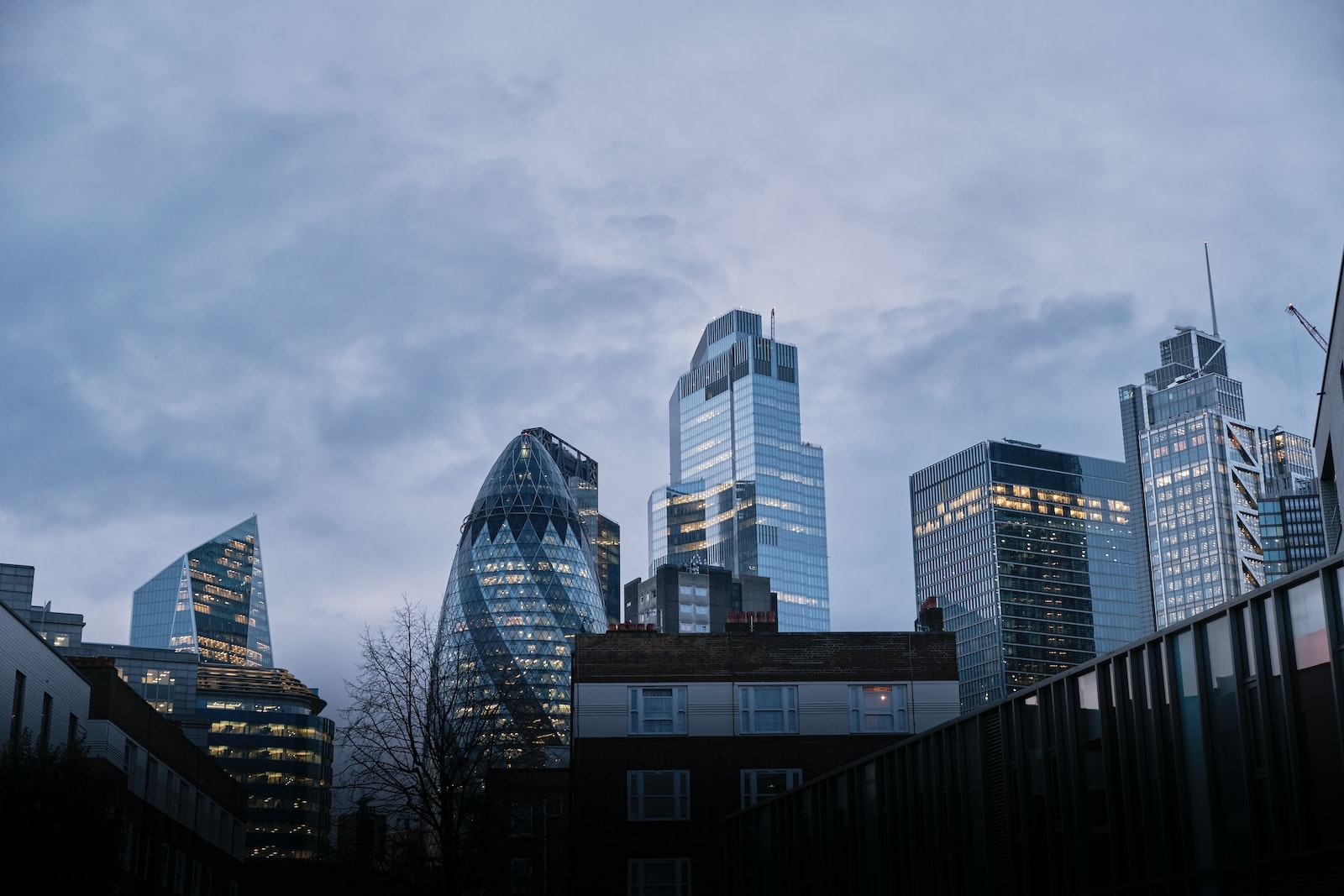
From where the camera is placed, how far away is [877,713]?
54.8m

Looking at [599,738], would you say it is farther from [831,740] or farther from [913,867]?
[913,867]

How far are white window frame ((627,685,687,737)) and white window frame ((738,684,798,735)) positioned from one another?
213cm

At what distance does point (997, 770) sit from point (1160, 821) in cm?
673

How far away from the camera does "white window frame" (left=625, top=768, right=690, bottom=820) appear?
2089 inches

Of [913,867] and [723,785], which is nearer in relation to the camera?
[913,867]

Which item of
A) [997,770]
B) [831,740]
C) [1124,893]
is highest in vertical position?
[831,740]

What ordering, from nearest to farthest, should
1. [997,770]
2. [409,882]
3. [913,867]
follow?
[997,770], [913,867], [409,882]

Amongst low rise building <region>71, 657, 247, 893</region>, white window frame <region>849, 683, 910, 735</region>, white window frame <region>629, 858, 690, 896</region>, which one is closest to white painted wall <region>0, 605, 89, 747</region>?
low rise building <region>71, 657, 247, 893</region>

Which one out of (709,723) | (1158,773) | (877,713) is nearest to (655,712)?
(709,723)

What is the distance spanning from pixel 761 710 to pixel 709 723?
77.5 inches

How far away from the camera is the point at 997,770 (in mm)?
29781

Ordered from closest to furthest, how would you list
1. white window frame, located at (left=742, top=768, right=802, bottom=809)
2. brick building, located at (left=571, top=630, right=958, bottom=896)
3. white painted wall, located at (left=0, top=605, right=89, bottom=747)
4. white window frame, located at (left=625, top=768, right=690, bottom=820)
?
white painted wall, located at (left=0, top=605, right=89, bottom=747), brick building, located at (left=571, top=630, right=958, bottom=896), white window frame, located at (left=625, top=768, right=690, bottom=820), white window frame, located at (left=742, top=768, right=802, bottom=809)

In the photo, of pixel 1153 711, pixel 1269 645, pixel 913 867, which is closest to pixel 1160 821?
pixel 1153 711

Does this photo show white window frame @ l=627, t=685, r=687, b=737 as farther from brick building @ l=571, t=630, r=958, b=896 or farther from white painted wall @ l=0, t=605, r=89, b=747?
white painted wall @ l=0, t=605, r=89, b=747
